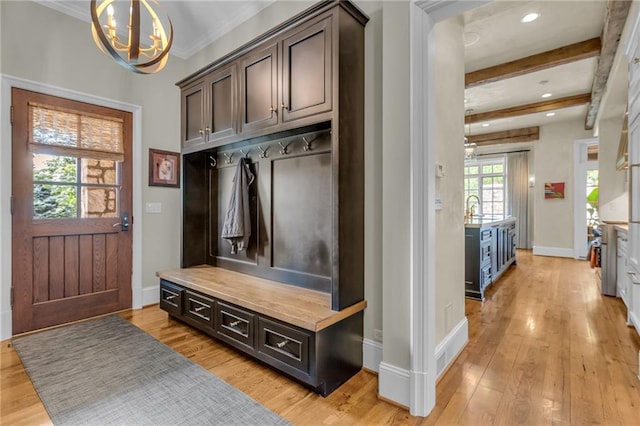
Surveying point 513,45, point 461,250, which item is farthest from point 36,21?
point 513,45

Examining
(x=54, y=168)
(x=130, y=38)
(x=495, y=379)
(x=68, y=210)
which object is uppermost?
(x=130, y=38)

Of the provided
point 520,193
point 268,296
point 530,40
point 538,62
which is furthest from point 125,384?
point 520,193

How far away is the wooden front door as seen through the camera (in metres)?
2.72

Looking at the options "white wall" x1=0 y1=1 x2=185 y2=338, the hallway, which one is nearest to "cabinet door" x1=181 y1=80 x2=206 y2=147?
"white wall" x1=0 y1=1 x2=185 y2=338

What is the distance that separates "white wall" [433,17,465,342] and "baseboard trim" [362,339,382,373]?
402 millimetres

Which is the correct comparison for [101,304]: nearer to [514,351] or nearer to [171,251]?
[171,251]

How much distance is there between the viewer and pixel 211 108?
291 centimetres

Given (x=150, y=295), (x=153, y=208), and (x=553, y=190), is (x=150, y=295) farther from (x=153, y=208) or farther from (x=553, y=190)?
(x=553, y=190)

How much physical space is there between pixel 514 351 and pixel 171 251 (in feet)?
12.2

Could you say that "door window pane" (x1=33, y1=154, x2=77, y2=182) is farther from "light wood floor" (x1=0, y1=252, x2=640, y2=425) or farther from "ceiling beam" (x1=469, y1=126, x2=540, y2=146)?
"ceiling beam" (x1=469, y1=126, x2=540, y2=146)

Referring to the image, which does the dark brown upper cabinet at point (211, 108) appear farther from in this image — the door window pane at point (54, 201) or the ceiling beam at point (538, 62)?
the ceiling beam at point (538, 62)

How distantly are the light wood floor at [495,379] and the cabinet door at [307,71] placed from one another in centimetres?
182

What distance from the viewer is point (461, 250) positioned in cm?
254

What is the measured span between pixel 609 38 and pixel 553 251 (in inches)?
212
